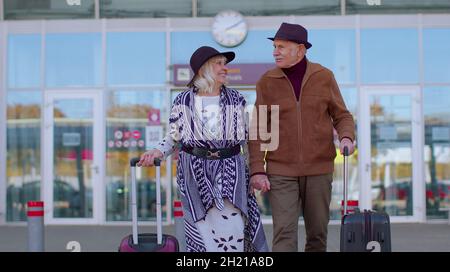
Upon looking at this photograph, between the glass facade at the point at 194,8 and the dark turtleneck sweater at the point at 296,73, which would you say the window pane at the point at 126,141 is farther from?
the dark turtleneck sweater at the point at 296,73

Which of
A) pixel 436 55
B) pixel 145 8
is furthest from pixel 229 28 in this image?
pixel 436 55

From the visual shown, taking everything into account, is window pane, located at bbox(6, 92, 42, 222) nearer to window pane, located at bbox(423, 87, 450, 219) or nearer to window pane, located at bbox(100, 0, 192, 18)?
window pane, located at bbox(100, 0, 192, 18)

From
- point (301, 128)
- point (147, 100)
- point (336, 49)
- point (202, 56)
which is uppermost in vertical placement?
point (336, 49)

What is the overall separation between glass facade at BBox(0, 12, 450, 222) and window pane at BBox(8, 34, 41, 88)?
18 mm

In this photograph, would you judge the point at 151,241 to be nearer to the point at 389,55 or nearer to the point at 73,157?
the point at 73,157

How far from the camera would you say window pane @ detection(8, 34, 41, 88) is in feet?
42.4

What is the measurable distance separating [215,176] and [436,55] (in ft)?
29.4

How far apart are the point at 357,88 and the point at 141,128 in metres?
3.93

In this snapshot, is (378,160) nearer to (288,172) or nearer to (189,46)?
(189,46)

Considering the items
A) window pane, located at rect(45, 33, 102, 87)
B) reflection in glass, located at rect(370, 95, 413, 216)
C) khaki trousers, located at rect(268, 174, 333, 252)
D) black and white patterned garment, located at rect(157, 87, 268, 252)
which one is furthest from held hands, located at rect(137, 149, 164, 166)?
reflection in glass, located at rect(370, 95, 413, 216)

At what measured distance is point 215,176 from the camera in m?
4.82

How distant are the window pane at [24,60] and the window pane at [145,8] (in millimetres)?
1382
